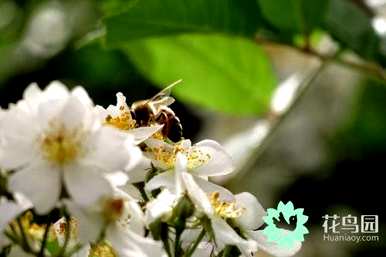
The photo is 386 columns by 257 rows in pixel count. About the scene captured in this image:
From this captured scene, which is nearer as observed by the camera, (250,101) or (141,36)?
(141,36)

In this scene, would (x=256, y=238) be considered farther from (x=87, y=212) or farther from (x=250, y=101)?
(x=250, y=101)

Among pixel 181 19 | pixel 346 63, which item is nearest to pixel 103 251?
→ pixel 181 19

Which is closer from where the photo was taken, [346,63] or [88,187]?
[88,187]

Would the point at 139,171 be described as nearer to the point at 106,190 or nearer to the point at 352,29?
the point at 106,190

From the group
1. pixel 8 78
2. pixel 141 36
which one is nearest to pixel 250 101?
pixel 141 36

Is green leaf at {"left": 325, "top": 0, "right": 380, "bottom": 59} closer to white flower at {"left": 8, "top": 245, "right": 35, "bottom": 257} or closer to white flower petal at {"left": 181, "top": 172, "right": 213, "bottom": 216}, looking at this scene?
white flower petal at {"left": 181, "top": 172, "right": 213, "bottom": 216}

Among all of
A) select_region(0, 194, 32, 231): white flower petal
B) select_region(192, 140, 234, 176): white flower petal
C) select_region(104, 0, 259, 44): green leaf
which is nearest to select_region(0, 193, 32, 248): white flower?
select_region(0, 194, 32, 231): white flower petal

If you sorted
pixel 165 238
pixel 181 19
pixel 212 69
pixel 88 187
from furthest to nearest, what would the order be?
pixel 212 69 < pixel 181 19 < pixel 165 238 < pixel 88 187
